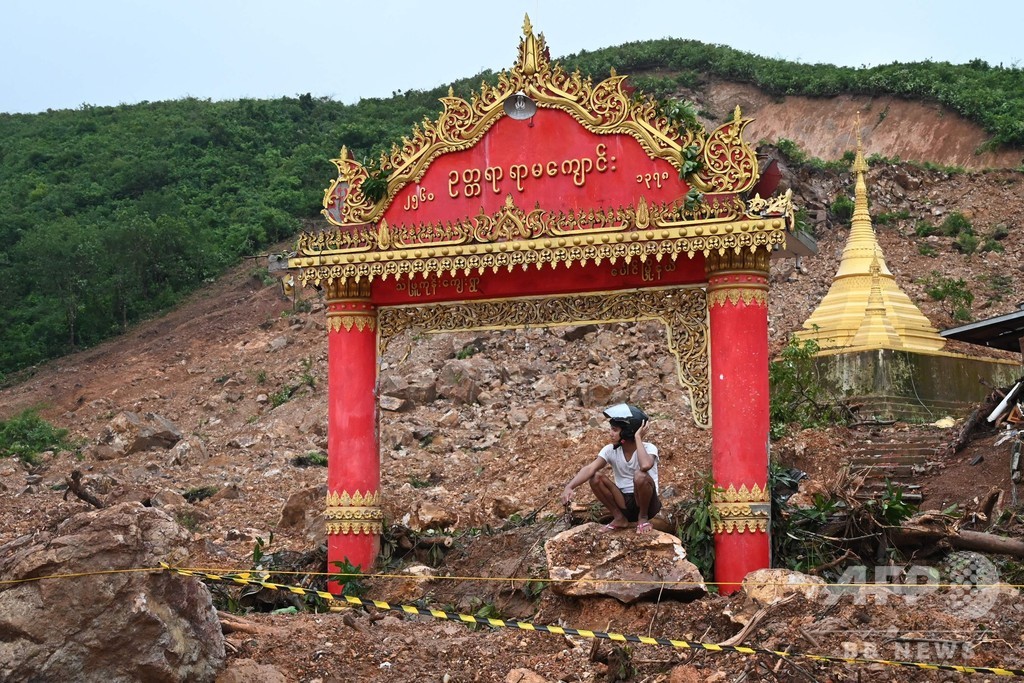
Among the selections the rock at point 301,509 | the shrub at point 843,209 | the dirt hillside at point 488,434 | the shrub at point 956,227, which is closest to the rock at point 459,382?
the dirt hillside at point 488,434

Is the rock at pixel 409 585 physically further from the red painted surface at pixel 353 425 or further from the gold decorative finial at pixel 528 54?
the gold decorative finial at pixel 528 54

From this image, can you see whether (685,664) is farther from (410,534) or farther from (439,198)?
(439,198)

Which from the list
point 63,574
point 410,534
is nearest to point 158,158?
point 410,534

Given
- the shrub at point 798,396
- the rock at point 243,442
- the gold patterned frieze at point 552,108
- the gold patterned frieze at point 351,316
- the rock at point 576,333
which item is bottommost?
the rock at point 243,442

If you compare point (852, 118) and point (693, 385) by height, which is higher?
point (852, 118)

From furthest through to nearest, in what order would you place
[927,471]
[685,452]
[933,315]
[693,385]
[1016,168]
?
1. [1016,168]
2. [933,315]
3. [685,452]
4. [927,471]
5. [693,385]

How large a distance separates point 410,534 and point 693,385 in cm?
383

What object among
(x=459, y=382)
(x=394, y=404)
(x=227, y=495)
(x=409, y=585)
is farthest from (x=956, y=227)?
(x=409, y=585)

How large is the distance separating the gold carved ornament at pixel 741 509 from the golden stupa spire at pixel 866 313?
470 inches

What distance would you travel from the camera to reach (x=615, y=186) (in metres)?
13.4

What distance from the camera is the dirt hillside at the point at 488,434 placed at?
10.2 meters

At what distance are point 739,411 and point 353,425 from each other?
14.2 feet

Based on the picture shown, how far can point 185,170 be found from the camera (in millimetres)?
52031

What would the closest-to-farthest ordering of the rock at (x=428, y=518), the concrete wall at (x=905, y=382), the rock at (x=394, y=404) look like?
the rock at (x=428, y=518), the concrete wall at (x=905, y=382), the rock at (x=394, y=404)
